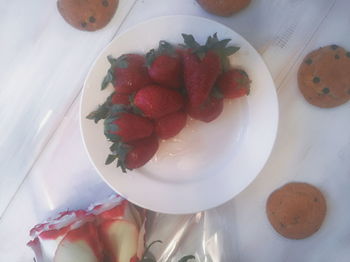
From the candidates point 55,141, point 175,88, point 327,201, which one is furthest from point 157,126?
point 327,201

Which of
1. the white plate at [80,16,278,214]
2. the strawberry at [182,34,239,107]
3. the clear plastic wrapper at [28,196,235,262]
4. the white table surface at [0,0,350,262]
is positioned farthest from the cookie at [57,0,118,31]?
the clear plastic wrapper at [28,196,235,262]

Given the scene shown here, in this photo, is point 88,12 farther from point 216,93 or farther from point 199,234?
point 199,234

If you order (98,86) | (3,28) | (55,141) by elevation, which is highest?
(3,28)

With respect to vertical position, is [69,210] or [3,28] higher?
[3,28]

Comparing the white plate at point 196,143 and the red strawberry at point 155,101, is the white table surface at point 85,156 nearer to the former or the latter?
the white plate at point 196,143

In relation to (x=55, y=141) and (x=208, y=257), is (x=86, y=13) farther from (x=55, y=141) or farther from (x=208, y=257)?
(x=208, y=257)

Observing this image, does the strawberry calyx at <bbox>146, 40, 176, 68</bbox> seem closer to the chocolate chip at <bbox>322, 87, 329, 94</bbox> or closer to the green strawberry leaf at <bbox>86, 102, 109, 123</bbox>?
the green strawberry leaf at <bbox>86, 102, 109, 123</bbox>
